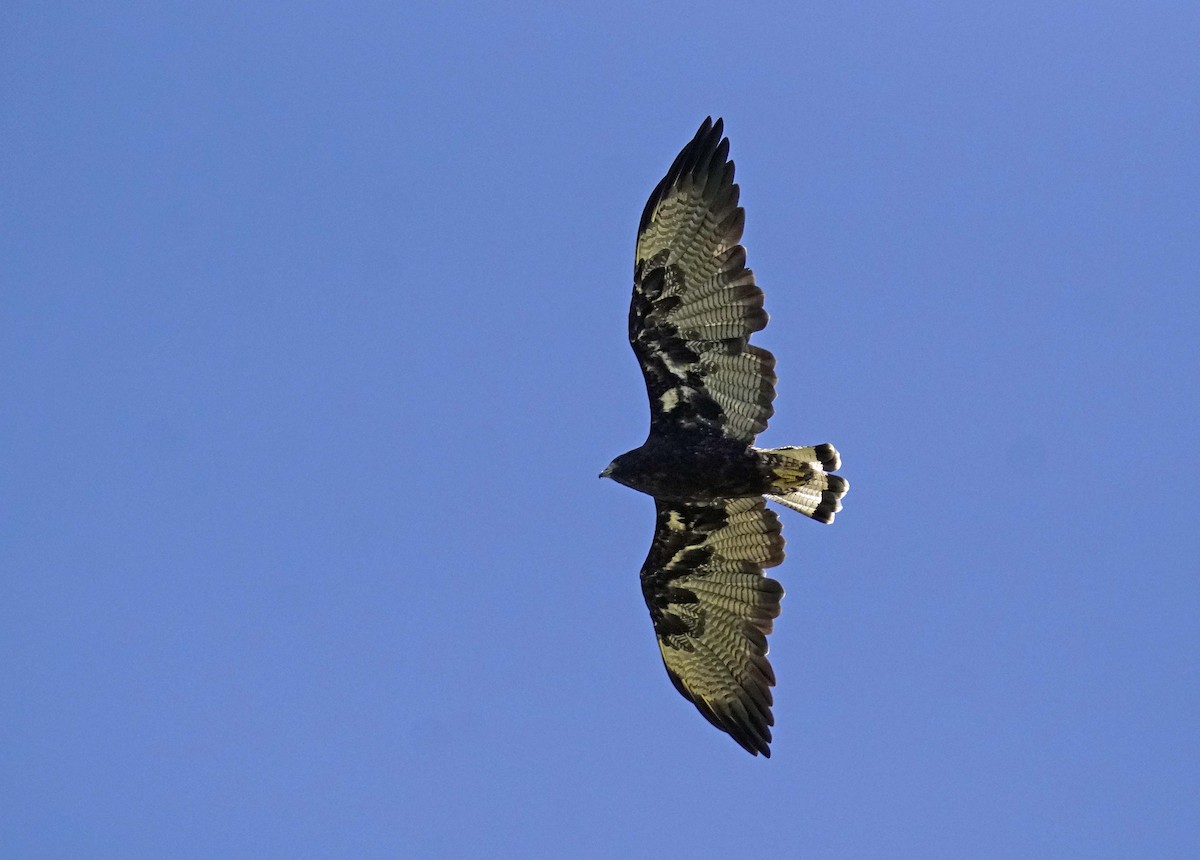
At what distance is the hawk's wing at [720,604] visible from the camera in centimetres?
1271

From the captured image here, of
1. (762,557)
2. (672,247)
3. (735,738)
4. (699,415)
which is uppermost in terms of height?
(672,247)

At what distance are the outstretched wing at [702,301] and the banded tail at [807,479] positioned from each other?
0.37 metres

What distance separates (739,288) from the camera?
11656 mm

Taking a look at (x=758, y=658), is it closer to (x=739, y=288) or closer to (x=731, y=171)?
(x=739, y=288)

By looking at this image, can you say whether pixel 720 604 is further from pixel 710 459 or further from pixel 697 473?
pixel 710 459

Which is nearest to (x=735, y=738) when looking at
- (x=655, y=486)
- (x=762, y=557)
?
(x=762, y=557)

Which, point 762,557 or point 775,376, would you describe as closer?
point 775,376

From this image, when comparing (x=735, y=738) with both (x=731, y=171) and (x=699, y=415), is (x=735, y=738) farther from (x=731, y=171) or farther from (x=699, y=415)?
(x=731, y=171)

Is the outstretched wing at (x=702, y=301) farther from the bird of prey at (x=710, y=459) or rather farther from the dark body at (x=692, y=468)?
the dark body at (x=692, y=468)

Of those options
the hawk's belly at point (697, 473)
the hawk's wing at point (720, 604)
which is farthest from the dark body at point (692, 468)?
the hawk's wing at point (720, 604)

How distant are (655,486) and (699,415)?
2.47 ft

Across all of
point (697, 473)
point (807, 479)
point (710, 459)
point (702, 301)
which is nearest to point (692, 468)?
point (697, 473)

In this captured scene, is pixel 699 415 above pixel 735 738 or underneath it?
above

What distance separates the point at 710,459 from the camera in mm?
12102
